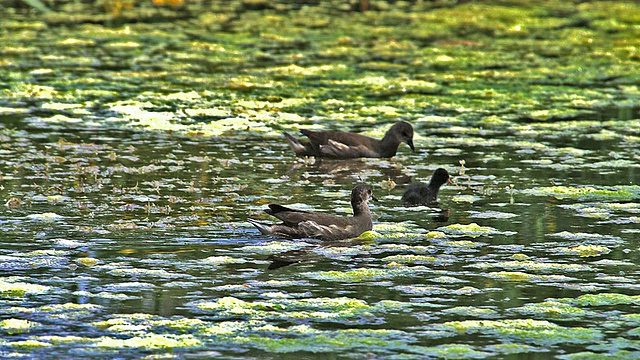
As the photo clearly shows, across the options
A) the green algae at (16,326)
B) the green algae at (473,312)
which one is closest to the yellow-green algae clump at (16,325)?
the green algae at (16,326)

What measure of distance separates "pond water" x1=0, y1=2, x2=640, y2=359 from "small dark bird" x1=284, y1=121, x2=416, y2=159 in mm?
209

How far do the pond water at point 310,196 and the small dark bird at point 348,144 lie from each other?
0.21m

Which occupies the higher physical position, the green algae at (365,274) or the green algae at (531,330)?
the green algae at (365,274)

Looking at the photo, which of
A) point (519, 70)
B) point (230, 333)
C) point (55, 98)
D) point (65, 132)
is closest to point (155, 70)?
point (55, 98)

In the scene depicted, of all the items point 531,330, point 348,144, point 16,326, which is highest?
point 348,144

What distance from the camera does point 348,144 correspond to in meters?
15.8

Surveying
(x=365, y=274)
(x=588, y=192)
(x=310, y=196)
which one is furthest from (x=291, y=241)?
(x=588, y=192)

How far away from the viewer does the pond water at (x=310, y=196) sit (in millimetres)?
8297

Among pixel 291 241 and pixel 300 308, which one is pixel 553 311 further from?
pixel 291 241

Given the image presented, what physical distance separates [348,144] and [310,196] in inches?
106

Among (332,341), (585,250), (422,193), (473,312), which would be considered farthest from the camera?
(422,193)

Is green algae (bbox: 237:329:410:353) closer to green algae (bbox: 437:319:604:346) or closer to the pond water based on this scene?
the pond water

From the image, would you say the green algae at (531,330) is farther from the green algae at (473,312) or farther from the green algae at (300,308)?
the green algae at (300,308)

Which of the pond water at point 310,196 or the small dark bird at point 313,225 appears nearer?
the pond water at point 310,196
